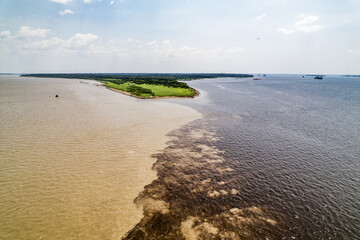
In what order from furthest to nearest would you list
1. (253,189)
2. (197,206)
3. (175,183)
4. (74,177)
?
(74,177) < (175,183) < (253,189) < (197,206)

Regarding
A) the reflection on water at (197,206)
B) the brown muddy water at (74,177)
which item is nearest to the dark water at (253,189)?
the reflection on water at (197,206)

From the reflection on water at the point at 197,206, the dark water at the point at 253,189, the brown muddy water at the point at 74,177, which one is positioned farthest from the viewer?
the dark water at the point at 253,189

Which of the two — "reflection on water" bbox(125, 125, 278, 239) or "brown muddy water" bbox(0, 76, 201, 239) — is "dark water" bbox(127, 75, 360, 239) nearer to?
"reflection on water" bbox(125, 125, 278, 239)

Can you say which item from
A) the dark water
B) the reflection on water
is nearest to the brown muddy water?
the reflection on water

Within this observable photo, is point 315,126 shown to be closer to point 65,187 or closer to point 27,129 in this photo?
point 65,187

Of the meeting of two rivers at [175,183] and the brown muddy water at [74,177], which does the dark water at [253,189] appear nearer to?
the meeting of two rivers at [175,183]

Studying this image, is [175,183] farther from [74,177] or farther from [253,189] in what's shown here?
[74,177]

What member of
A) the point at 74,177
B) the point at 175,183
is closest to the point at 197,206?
the point at 175,183

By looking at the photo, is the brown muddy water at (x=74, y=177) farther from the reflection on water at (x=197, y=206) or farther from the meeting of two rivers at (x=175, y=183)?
the reflection on water at (x=197, y=206)

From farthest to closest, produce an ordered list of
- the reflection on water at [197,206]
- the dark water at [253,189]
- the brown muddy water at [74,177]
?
the dark water at [253,189] → the brown muddy water at [74,177] → the reflection on water at [197,206]

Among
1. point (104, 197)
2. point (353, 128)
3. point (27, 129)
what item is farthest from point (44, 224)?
point (353, 128)

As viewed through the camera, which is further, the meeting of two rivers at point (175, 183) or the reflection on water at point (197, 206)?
the meeting of two rivers at point (175, 183)
